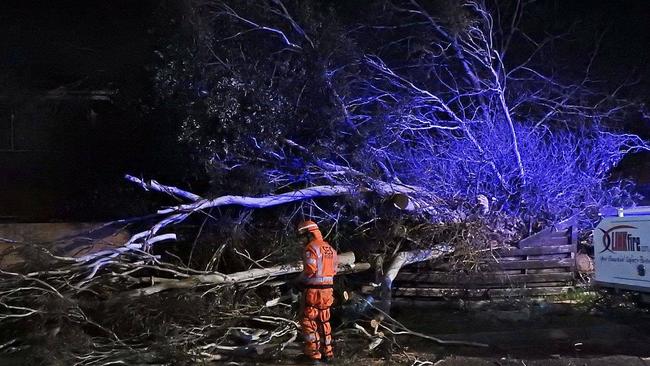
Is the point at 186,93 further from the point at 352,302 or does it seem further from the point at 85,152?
the point at 85,152

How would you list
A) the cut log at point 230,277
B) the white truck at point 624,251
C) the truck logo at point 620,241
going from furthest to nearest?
the truck logo at point 620,241
the white truck at point 624,251
the cut log at point 230,277

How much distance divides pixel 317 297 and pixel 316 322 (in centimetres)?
29

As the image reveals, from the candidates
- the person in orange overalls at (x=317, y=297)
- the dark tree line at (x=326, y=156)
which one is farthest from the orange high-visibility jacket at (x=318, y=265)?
the dark tree line at (x=326, y=156)

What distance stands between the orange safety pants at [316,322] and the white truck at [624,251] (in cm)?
428

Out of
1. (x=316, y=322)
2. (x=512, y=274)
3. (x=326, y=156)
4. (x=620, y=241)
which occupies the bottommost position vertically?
(x=316, y=322)

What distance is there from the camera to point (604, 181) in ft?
35.1

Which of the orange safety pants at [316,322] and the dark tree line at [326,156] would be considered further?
the dark tree line at [326,156]

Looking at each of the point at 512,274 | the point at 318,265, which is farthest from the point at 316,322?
the point at 512,274

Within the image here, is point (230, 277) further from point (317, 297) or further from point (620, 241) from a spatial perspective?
point (620, 241)

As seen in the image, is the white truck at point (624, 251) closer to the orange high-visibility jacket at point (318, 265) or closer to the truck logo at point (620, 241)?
the truck logo at point (620, 241)

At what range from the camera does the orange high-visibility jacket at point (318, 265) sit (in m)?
6.08

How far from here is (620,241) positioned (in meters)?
7.91

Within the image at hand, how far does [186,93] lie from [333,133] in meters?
2.22

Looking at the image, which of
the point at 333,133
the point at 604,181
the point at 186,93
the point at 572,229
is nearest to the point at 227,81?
the point at 186,93
